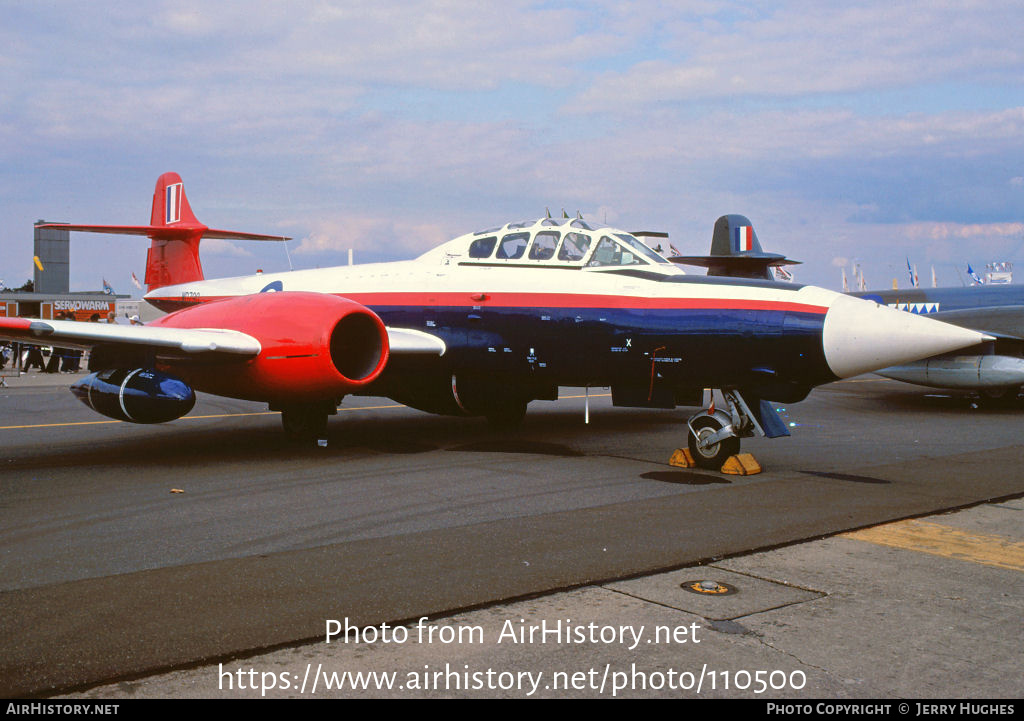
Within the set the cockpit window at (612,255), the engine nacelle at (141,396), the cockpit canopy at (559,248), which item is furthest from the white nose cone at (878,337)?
the engine nacelle at (141,396)

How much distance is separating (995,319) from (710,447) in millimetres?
11321

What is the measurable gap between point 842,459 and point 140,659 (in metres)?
8.50

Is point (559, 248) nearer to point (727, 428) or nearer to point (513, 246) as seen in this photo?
point (513, 246)

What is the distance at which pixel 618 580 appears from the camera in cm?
488

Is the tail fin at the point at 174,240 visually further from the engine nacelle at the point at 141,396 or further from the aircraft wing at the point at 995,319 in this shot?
the aircraft wing at the point at 995,319

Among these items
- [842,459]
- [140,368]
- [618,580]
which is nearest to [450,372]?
[140,368]

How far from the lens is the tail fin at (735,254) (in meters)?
22.3

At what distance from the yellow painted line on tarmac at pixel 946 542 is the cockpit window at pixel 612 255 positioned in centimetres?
455

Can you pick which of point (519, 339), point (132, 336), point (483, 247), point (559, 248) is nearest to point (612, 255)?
point (559, 248)

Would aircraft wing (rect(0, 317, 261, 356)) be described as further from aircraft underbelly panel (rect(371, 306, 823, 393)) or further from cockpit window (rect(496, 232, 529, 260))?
cockpit window (rect(496, 232, 529, 260))

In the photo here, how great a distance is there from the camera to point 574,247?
10352 mm

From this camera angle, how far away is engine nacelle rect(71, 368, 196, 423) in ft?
29.9

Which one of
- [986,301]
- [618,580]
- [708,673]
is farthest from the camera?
[986,301]
